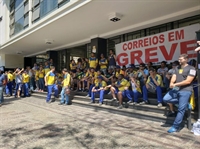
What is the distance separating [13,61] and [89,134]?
15.4 meters

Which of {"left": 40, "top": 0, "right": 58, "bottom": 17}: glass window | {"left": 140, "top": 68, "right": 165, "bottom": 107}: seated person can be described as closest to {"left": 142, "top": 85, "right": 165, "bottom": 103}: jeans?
{"left": 140, "top": 68, "right": 165, "bottom": 107}: seated person

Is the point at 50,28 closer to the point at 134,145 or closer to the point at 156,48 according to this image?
the point at 156,48

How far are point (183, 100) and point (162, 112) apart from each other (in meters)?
1.29

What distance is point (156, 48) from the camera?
7605 millimetres

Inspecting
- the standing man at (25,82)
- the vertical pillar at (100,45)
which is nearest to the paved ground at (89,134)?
the vertical pillar at (100,45)

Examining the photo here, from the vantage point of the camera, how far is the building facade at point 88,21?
642 cm

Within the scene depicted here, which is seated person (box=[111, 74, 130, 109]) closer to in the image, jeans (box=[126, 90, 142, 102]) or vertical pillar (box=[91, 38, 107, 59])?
jeans (box=[126, 90, 142, 102])

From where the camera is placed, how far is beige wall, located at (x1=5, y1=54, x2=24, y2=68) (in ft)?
54.8

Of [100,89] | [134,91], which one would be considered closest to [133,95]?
[134,91]

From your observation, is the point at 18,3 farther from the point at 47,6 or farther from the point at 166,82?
the point at 166,82

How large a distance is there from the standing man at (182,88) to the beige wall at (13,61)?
16.1m

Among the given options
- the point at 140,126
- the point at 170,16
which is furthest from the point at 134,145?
the point at 170,16

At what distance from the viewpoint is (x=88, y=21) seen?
791 cm

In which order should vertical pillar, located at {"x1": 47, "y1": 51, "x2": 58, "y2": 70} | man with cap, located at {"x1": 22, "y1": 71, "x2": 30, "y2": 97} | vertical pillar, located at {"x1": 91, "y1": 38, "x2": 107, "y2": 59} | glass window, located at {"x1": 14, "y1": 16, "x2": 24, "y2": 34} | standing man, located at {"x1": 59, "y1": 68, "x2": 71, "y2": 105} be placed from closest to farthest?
standing man, located at {"x1": 59, "y1": 68, "x2": 71, "y2": 105}, vertical pillar, located at {"x1": 91, "y1": 38, "x2": 107, "y2": 59}, man with cap, located at {"x1": 22, "y1": 71, "x2": 30, "y2": 97}, glass window, located at {"x1": 14, "y1": 16, "x2": 24, "y2": 34}, vertical pillar, located at {"x1": 47, "y1": 51, "x2": 58, "y2": 70}
